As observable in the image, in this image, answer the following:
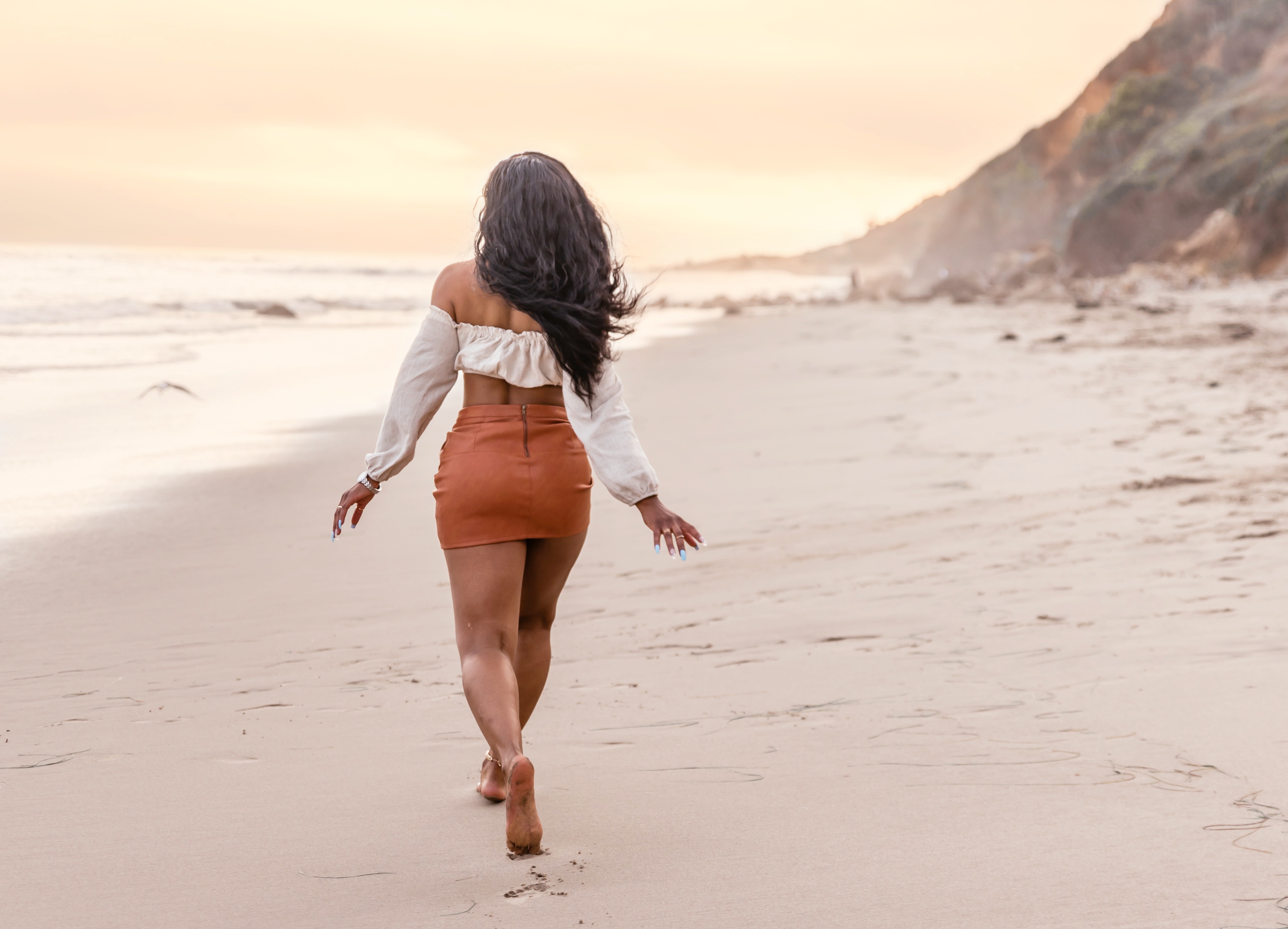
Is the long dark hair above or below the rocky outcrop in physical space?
below

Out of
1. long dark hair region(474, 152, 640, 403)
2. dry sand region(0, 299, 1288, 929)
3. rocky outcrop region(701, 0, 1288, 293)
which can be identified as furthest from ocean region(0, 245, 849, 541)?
rocky outcrop region(701, 0, 1288, 293)

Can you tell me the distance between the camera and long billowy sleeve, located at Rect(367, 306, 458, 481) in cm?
295

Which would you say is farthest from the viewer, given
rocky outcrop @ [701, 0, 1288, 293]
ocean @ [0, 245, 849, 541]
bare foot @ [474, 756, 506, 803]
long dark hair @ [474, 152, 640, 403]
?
rocky outcrop @ [701, 0, 1288, 293]

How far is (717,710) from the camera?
3.69m

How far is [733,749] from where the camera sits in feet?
11.0

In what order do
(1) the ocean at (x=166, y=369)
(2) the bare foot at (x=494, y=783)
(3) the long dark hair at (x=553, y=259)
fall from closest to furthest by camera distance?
(3) the long dark hair at (x=553, y=259)
(2) the bare foot at (x=494, y=783)
(1) the ocean at (x=166, y=369)

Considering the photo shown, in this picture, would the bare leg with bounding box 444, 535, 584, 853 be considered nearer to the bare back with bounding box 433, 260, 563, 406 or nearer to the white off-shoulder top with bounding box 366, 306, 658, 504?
the white off-shoulder top with bounding box 366, 306, 658, 504

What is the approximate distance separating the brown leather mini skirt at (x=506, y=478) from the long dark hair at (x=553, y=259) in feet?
0.53

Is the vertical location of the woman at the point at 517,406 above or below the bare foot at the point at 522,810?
above

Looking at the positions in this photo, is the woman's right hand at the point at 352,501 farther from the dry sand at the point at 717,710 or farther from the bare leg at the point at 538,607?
the dry sand at the point at 717,710

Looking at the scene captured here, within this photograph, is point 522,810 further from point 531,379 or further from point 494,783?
point 531,379

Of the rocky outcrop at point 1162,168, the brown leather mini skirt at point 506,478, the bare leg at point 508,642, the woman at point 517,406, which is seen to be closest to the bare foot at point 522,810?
the bare leg at point 508,642

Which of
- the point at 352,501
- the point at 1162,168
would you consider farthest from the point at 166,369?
the point at 1162,168

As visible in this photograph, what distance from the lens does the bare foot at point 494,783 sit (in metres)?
3.02
